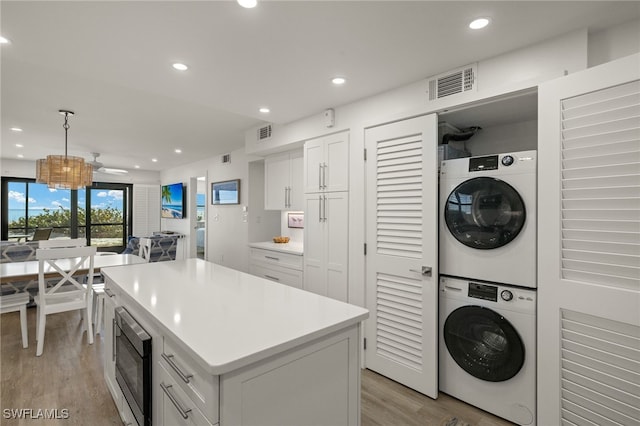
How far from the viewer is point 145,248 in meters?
4.45

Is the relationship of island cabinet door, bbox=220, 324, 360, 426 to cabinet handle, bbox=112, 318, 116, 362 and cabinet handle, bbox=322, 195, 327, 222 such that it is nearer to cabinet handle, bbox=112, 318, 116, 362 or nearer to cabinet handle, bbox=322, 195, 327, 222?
cabinet handle, bbox=112, 318, 116, 362

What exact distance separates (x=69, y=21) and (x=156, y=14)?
49 cm

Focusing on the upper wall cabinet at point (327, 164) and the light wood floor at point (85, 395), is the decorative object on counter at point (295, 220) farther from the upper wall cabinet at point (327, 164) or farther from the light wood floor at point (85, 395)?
the light wood floor at point (85, 395)

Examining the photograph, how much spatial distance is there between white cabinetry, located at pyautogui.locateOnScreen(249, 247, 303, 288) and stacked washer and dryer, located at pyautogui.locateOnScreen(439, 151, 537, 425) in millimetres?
1614

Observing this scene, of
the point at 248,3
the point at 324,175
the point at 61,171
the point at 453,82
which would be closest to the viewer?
the point at 248,3

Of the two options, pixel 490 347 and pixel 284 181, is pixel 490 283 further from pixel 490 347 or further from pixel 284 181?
pixel 284 181

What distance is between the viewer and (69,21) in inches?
63.5

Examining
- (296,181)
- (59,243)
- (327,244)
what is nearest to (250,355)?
(327,244)

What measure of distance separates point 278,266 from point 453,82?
2.62 metres

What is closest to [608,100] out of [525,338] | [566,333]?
[566,333]

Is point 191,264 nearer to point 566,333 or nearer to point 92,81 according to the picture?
point 92,81

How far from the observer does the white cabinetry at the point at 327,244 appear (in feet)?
9.45

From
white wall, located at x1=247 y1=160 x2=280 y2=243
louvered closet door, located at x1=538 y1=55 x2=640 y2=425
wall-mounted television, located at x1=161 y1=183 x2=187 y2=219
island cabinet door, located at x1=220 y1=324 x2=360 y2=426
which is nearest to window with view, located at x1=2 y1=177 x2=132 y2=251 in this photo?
wall-mounted television, located at x1=161 y1=183 x2=187 y2=219

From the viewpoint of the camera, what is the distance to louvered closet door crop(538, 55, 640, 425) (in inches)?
57.6
